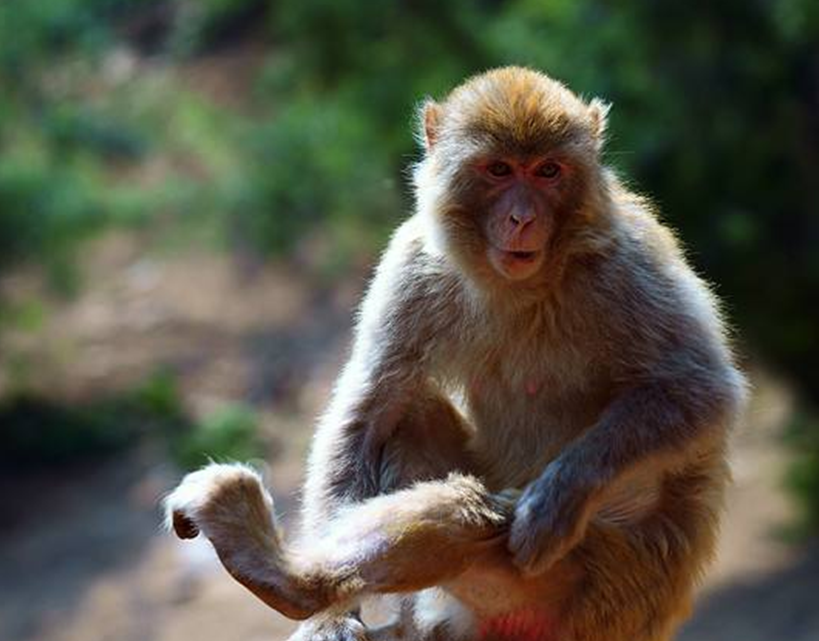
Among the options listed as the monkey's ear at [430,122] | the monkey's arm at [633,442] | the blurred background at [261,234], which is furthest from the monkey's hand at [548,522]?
the blurred background at [261,234]

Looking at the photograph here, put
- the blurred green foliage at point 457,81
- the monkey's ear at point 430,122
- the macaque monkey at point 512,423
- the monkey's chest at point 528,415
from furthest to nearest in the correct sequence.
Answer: the blurred green foliage at point 457,81 < the monkey's ear at point 430,122 < the monkey's chest at point 528,415 < the macaque monkey at point 512,423

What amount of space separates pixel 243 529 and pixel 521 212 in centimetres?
122

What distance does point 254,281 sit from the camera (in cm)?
1720

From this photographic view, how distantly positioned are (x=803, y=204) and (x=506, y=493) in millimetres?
7619

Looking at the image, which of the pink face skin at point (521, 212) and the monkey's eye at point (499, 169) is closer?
the pink face skin at point (521, 212)

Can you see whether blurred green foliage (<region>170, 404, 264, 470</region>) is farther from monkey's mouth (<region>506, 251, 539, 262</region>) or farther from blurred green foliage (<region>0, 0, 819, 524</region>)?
monkey's mouth (<region>506, 251, 539, 262</region>)

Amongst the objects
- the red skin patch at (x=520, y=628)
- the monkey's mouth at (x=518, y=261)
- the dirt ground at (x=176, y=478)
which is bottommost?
the red skin patch at (x=520, y=628)

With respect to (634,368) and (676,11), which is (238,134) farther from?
(634,368)

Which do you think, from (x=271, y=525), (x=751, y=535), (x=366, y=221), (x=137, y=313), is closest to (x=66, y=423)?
(x=137, y=313)

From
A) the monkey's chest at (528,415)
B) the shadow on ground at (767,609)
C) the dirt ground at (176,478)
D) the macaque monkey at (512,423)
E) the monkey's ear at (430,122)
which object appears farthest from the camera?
the dirt ground at (176,478)

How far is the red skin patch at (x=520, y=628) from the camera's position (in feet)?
15.1

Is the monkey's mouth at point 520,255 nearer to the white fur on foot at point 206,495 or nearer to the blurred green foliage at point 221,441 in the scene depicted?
the white fur on foot at point 206,495

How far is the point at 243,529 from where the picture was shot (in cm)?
433

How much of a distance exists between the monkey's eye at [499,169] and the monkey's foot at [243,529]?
3.80ft
